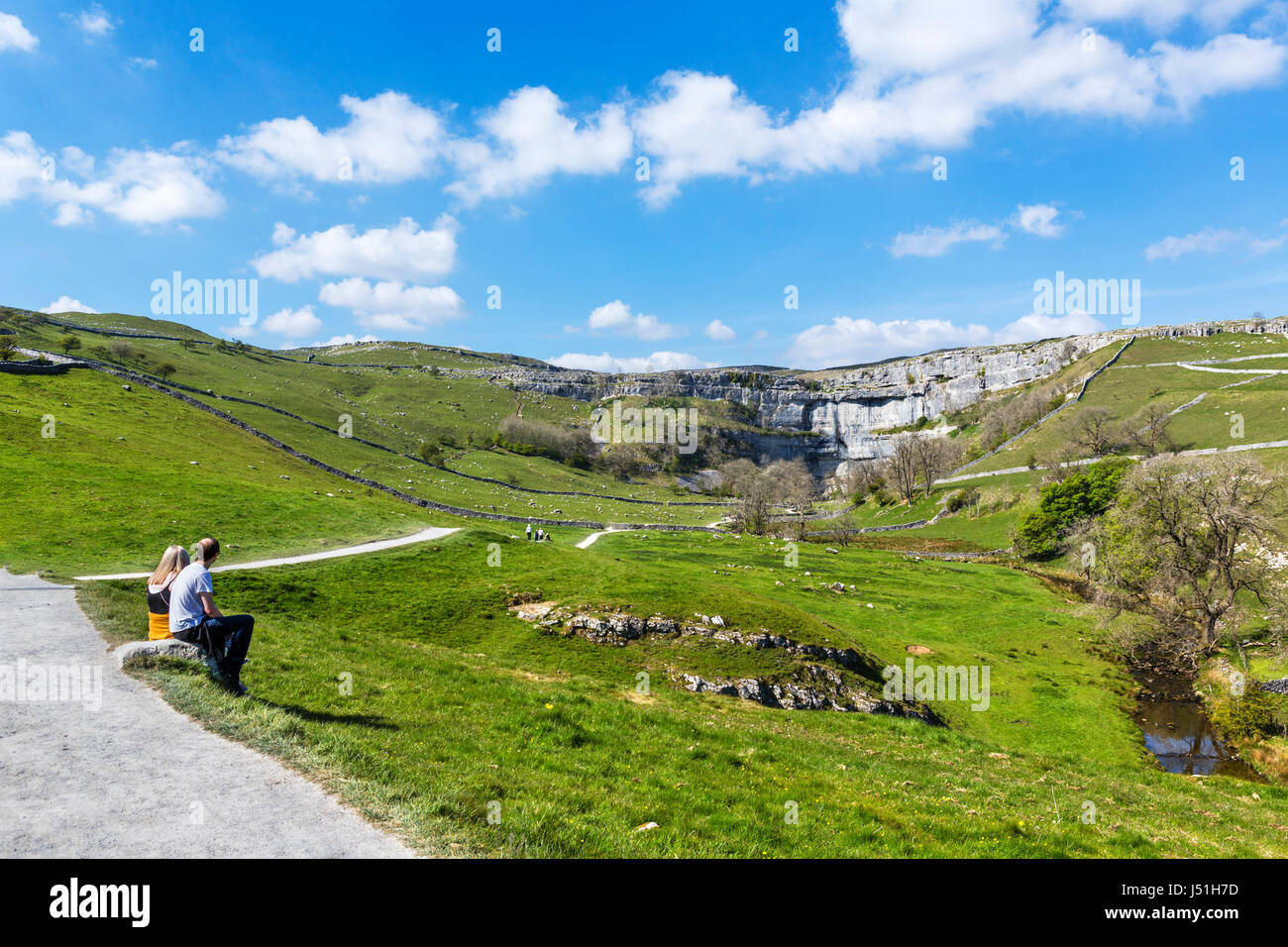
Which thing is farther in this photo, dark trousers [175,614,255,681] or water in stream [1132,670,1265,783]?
water in stream [1132,670,1265,783]

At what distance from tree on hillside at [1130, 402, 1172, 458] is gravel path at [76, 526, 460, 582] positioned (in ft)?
393

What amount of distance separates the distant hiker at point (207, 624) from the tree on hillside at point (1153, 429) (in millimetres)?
131630

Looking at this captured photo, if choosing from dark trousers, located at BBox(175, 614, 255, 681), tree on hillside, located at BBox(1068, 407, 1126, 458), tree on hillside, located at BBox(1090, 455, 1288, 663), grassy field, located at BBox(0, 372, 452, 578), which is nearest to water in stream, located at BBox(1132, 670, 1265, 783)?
tree on hillside, located at BBox(1090, 455, 1288, 663)

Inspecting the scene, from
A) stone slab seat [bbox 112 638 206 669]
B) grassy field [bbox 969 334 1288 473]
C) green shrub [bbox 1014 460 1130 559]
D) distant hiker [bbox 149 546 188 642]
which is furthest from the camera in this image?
grassy field [bbox 969 334 1288 473]

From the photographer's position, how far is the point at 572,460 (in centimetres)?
18275

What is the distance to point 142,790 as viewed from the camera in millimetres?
8109

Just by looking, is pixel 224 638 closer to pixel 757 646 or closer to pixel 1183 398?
pixel 757 646

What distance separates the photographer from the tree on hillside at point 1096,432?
113688mm

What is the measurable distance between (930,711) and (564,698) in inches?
975

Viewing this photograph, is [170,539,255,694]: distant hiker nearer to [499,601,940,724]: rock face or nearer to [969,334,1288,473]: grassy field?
[499,601,940,724]: rock face

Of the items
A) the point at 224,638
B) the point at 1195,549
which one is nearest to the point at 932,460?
the point at 1195,549

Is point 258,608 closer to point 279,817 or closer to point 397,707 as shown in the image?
point 397,707

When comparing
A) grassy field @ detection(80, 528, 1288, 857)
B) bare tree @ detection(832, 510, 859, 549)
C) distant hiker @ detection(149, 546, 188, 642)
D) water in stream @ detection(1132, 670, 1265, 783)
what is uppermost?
distant hiker @ detection(149, 546, 188, 642)

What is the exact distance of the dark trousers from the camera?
12.5 meters
